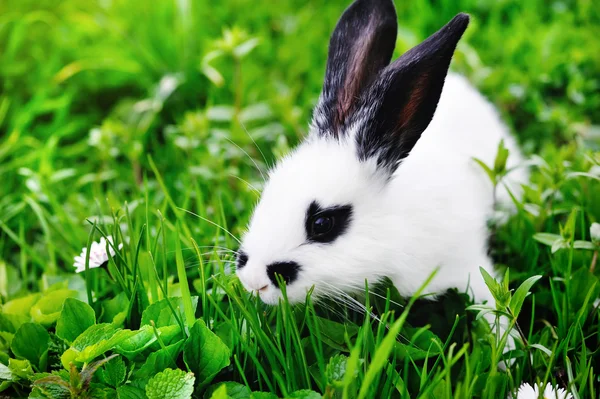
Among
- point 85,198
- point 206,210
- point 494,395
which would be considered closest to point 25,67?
point 85,198

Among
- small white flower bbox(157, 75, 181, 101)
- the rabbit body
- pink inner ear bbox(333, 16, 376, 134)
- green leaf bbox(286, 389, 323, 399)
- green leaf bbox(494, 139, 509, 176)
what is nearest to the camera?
green leaf bbox(286, 389, 323, 399)

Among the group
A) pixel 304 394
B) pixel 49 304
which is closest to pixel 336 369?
pixel 304 394

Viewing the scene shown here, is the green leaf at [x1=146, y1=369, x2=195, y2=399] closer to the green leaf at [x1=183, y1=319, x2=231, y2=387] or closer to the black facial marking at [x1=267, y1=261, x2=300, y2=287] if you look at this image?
the green leaf at [x1=183, y1=319, x2=231, y2=387]

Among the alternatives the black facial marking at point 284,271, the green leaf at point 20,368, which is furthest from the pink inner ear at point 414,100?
the green leaf at point 20,368

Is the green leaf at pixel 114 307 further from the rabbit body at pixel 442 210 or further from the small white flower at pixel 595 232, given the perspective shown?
the small white flower at pixel 595 232

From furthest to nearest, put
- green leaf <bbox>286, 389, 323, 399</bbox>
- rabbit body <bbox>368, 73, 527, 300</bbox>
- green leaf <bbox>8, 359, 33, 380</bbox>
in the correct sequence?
rabbit body <bbox>368, 73, 527, 300</bbox>
green leaf <bbox>8, 359, 33, 380</bbox>
green leaf <bbox>286, 389, 323, 399</bbox>

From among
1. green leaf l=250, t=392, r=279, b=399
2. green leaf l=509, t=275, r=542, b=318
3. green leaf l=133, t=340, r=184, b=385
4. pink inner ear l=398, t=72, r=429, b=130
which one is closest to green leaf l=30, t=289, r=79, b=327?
green leaf l=133, t=340, r=184, b=385

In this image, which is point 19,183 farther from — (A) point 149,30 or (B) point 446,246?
(B) point 446,246
